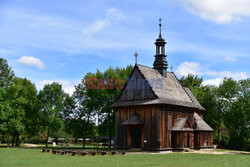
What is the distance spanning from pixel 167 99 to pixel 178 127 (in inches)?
151

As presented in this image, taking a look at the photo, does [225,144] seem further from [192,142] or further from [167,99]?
[167,99]

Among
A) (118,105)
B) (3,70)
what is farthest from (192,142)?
(3,70)

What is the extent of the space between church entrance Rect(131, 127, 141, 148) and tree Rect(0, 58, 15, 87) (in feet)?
102

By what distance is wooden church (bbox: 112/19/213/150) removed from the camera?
38.0 m

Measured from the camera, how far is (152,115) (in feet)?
125

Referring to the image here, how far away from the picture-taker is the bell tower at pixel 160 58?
45.0m

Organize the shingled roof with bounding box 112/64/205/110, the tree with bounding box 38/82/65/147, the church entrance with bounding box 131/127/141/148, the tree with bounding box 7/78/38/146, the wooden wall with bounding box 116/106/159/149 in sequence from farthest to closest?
the tree with bounding box 38/82/65/147 → the tree with bounding box 7/78/38/146 → the church entrance with bounding box 131/127/141/148 → the shingled roof with bounding box 112/64/205/110 → the wooden wall with bounding box 116/106/159/149

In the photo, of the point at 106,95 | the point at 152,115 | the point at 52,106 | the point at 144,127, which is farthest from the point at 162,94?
the point at 52,106

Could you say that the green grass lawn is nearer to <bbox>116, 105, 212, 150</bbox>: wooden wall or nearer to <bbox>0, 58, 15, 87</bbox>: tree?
<bbox>116, 105, 212, 150</bbox>: wooden wall

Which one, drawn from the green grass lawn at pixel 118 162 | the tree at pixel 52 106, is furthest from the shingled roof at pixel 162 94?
the tree at pixel 52 106

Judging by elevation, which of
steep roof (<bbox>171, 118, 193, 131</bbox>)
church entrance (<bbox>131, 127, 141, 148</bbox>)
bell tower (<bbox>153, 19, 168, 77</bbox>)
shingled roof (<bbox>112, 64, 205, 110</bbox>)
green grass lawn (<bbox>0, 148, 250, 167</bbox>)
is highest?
bell tower (<bbox>153, 19, 168, 77</bbox>)

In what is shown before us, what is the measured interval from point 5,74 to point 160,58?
3260 cm

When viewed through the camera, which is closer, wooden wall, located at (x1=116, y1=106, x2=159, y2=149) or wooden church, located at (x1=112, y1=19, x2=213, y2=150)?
wooden wall, located at (x1=116, y1=106, x2=159, y2=149)

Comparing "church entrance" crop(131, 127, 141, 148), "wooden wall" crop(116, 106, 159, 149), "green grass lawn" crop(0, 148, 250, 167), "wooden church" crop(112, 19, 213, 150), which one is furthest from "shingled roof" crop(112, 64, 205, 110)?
"green grass lawn" crop(0, 148, 250, 167)
